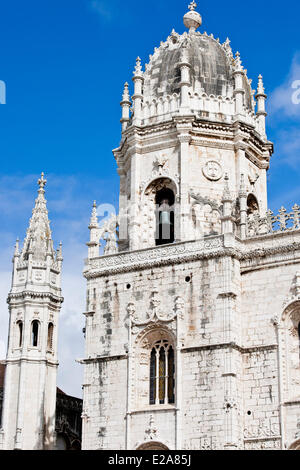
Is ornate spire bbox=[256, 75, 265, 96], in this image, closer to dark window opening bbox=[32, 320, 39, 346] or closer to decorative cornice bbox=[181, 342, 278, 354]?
decorative cornice bbox=[181, 342, 278, 354]

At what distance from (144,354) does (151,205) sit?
6.26 m

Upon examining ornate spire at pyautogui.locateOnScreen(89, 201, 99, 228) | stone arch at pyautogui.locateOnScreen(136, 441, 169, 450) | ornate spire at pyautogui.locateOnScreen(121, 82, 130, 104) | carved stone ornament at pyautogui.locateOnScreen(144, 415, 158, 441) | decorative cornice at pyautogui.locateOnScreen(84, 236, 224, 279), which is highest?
ornate spire at pyautogui.locateOnScreen(121, 82, 130, 104)

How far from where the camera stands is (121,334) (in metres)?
33.1

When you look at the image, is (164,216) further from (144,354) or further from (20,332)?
(20,332)

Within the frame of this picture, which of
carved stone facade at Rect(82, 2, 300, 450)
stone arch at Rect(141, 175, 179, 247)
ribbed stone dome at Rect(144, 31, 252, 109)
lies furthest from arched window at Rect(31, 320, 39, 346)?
ribbed stone dome at Rect(144, 31, 252, 109)

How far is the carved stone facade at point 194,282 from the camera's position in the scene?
30562 millimetres

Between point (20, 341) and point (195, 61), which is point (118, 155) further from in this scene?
point (20, 341)

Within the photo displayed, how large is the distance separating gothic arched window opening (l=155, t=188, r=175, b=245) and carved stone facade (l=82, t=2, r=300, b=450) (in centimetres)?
7

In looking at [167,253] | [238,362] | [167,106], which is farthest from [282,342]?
[167,106]

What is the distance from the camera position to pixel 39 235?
133 feet

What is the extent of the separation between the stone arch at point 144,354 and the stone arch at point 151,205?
12.8 ft

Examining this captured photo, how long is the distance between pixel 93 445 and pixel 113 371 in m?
2.78

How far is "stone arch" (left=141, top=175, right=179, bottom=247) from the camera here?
→ 3506 cm

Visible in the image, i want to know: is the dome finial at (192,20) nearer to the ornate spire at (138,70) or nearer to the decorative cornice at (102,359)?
the ornate spire at (138,70)
